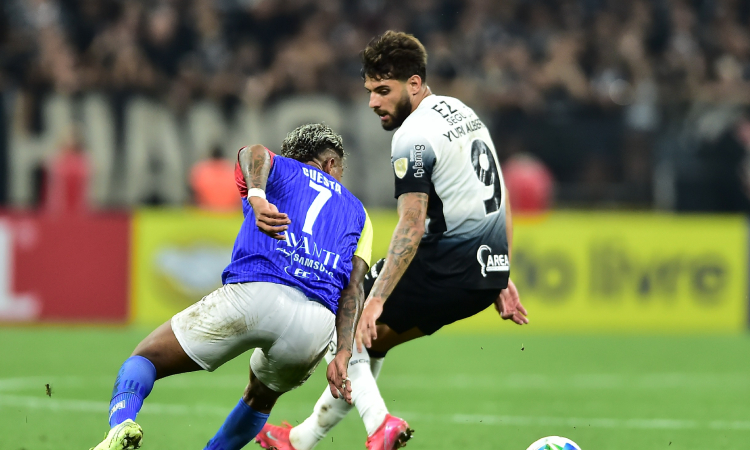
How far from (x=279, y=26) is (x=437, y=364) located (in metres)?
7.87

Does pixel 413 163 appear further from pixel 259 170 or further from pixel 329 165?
pixel 259 170

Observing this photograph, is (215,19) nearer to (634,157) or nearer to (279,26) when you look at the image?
(279,26)

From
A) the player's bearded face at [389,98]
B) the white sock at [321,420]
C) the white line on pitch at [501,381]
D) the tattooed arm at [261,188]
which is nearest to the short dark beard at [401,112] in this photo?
the player's bearded face at [389,98]

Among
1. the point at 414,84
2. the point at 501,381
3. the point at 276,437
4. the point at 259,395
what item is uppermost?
the point at 414,84

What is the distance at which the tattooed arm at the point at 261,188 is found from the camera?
4562 millimetres

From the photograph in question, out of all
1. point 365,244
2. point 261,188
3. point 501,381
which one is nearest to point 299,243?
point 261,188

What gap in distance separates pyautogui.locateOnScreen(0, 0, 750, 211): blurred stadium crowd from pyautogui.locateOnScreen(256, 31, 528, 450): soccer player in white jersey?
9.15 m

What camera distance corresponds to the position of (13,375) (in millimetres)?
9781

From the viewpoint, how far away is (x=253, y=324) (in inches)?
191

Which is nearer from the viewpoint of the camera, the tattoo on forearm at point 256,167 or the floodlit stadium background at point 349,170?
the tattoo on forearm at point 256,167

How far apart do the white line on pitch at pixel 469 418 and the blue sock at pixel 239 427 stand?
2.39 m

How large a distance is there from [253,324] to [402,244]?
909 millimetres

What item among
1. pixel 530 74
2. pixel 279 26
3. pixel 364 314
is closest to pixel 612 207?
pixel 530 74

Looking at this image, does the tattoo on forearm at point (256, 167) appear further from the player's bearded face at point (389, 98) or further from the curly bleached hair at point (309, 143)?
the player's bearded face at point (389, 98)
